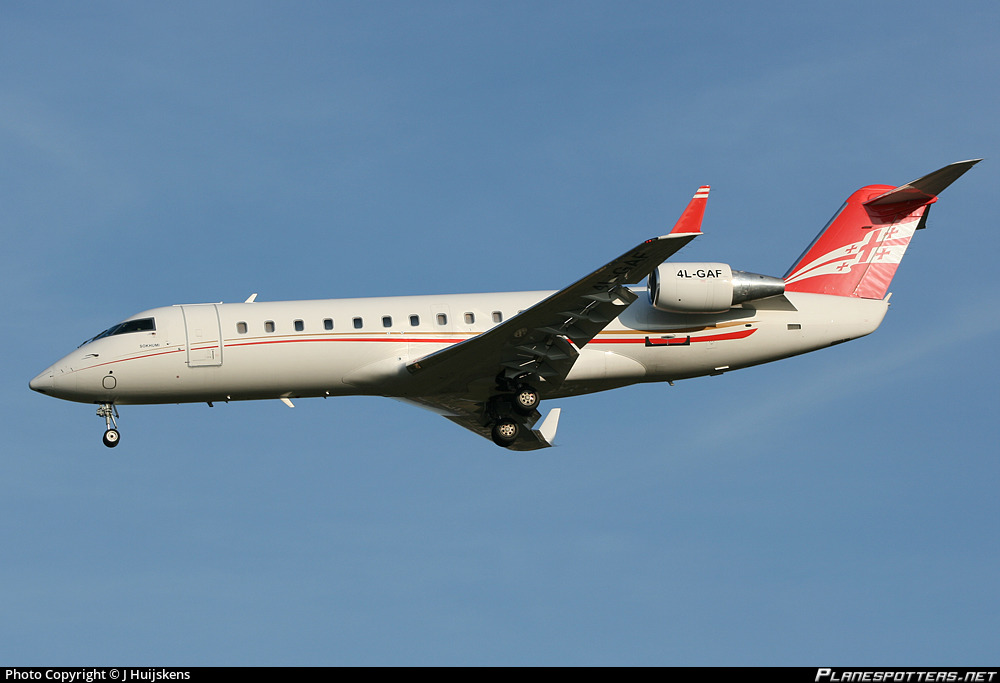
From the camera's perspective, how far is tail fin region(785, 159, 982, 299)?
94.6 feet

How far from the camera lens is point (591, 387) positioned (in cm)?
2761

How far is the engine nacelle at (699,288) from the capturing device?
2648 cm

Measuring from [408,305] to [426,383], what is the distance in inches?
71.2

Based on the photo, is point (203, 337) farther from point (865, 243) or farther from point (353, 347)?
point (865, 243)

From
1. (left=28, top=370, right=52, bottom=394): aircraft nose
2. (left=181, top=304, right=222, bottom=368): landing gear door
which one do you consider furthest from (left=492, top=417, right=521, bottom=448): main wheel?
(left=28, top=370, right=52, bottom=394): aircraft nose

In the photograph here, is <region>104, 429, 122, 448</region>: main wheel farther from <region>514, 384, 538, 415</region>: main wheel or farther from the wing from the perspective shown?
<region>514, 384, 538, 415</region>: main wheel

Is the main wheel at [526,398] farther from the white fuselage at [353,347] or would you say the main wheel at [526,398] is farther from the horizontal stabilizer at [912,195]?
the horizontal stabilizer at [912,195]

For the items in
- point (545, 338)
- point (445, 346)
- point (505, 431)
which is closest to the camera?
point (545, 338)

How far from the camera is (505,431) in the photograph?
28.1 meters

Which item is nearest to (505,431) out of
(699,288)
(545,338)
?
(545,338)

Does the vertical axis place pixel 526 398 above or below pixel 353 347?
below

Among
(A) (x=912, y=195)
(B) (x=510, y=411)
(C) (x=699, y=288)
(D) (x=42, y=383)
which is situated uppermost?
(A) (x=912, y=195)

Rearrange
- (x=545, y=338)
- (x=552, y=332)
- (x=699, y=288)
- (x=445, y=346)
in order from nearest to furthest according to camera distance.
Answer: (x=552, y=332) → (x=545, y=338) → (x=699, y=288) → (x=445, y=346)

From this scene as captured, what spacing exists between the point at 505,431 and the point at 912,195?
11.1 meters
